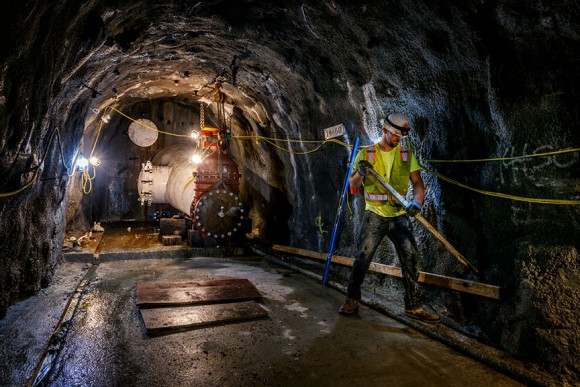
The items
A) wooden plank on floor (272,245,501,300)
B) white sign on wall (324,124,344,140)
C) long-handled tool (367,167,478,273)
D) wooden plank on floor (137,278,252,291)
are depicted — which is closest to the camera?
wooden plank on floor (272,245,501,300)

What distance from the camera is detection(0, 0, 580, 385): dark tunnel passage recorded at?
2.76 metres

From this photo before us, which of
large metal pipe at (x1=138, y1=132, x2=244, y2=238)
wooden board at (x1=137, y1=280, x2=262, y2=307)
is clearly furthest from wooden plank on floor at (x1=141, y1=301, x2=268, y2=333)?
large metal pipe at (x1=138, y1=132, x2=244, y2=238)

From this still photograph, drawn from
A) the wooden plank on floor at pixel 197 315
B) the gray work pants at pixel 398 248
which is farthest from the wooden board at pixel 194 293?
the gray work pants at pixel 398 248

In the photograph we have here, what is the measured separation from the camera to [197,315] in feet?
12.2

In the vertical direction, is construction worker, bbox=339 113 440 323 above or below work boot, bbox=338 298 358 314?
above

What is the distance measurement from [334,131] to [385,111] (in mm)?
1356

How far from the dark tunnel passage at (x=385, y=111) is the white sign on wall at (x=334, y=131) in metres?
0.12

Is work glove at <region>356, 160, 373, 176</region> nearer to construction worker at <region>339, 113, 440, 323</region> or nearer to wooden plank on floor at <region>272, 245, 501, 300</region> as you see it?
construction worker at <region>339, 113, 440, 323</region>

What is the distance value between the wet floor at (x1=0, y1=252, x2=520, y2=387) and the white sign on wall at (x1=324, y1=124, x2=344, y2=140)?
2863mm

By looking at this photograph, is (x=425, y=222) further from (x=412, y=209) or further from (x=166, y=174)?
(x=166, y=174)

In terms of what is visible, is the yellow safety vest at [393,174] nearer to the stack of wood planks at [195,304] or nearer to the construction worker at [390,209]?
the construction worker at [390,209]

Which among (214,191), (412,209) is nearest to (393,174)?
(412,209)

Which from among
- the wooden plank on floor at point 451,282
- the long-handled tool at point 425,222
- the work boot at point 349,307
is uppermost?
the long-handled tool at point 425,222

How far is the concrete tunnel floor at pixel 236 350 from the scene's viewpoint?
2561 mm
